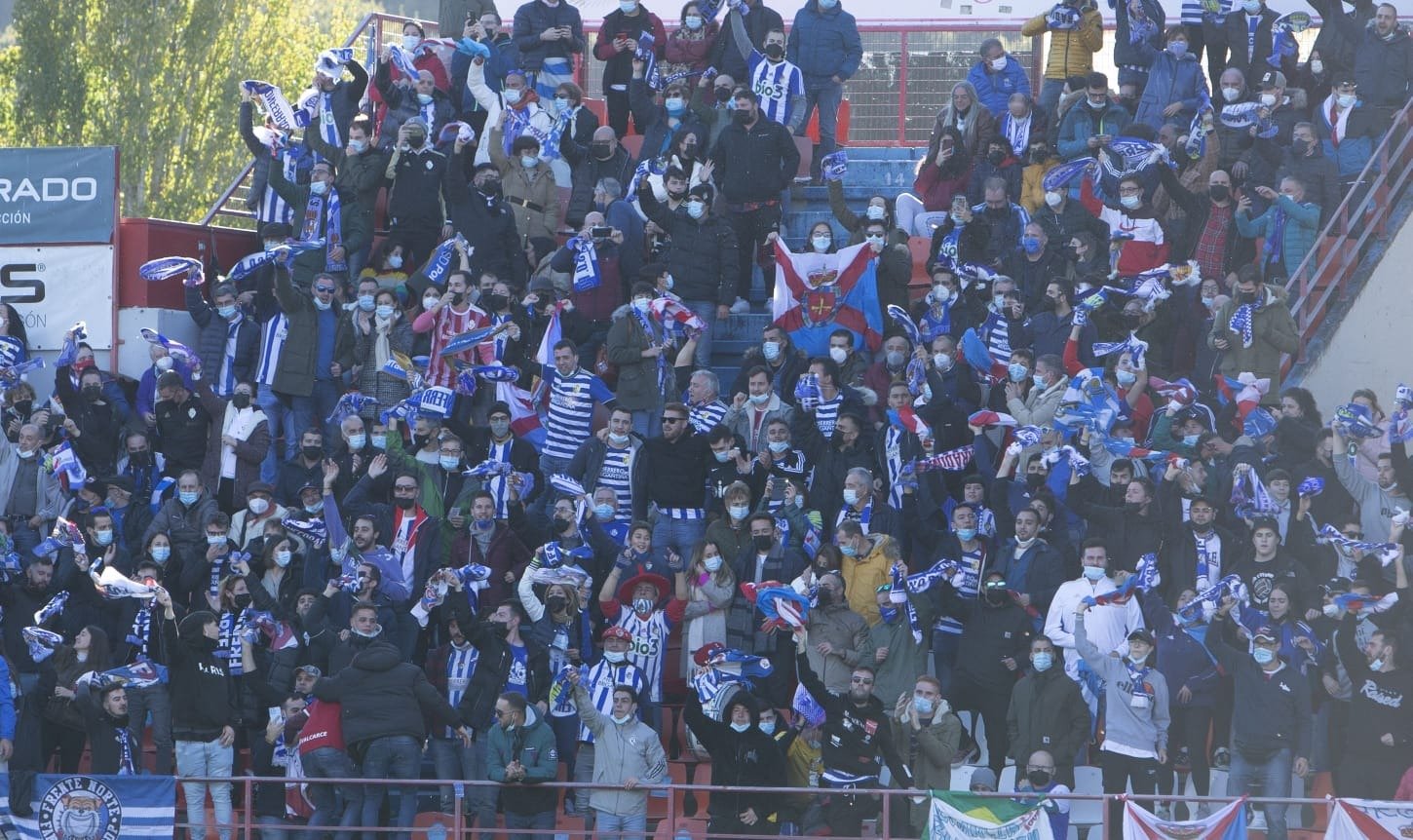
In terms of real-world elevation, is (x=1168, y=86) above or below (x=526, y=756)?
above

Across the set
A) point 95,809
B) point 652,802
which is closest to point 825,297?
point 652,802

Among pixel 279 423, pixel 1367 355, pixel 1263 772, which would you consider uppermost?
pixel 1367 355

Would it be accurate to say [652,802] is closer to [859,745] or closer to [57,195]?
[859,745]

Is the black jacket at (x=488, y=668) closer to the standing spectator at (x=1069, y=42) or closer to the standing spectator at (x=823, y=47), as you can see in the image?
the standing spectator at (x=823, y=47)

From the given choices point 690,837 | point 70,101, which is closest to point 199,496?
point 690,837

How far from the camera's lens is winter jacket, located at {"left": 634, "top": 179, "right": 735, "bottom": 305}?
21234mm

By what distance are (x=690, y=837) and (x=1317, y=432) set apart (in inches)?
234

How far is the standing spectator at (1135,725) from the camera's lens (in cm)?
1700

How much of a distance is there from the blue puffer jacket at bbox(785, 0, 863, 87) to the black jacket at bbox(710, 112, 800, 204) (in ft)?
5.35

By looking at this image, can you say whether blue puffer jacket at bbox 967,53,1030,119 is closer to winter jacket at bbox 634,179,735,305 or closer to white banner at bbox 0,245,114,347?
winter jacket at bbox 634,179,735,305

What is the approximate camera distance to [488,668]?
1784cm

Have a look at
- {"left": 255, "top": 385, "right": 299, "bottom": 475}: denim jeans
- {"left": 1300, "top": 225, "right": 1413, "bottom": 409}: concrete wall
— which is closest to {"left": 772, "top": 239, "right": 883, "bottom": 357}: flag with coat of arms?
{"left": 1300, "top": 225, "right": 1413, "bottom": 409}: concrete wall

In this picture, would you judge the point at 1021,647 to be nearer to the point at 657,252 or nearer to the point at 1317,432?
the point at 1317,432

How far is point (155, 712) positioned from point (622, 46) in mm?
8812
